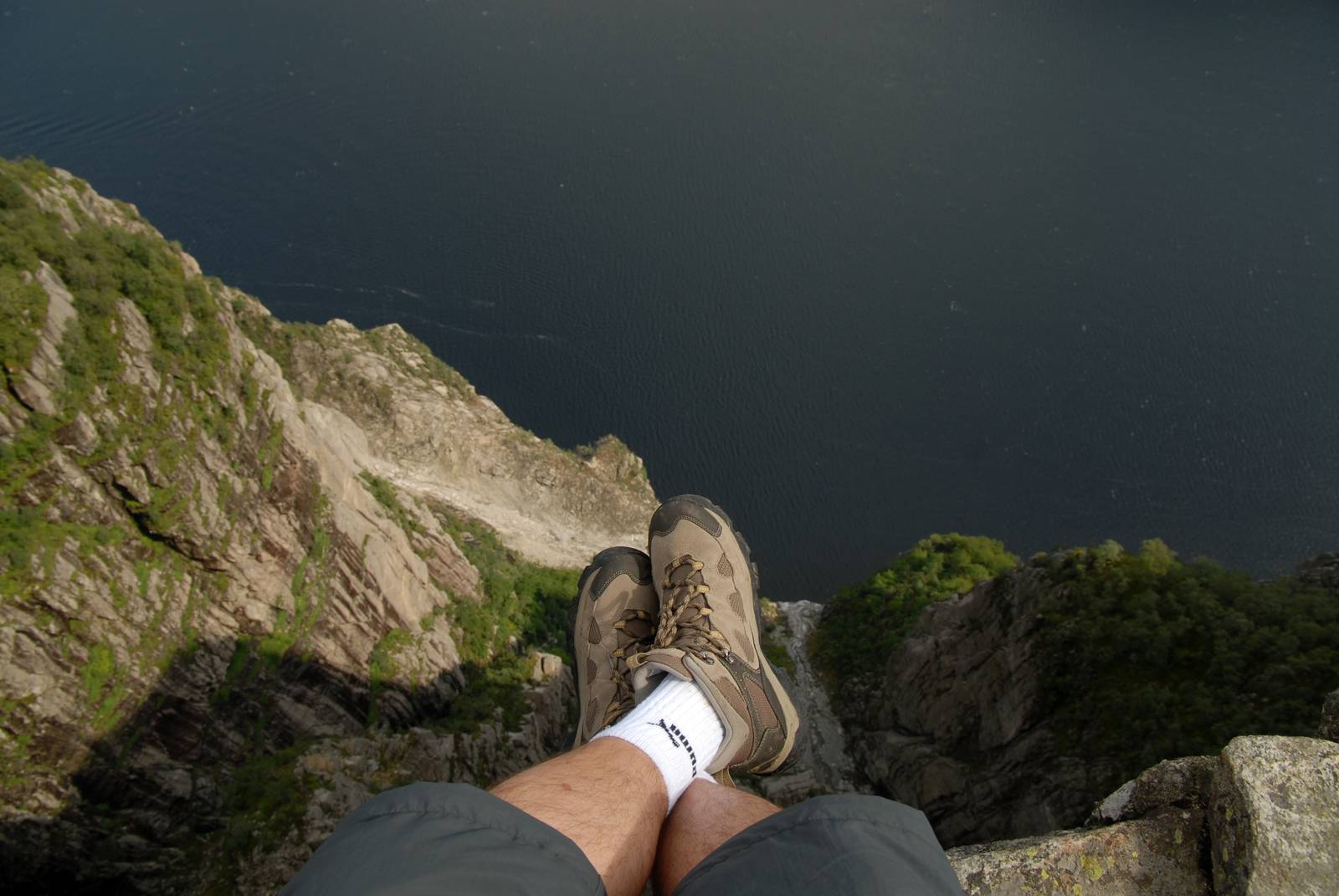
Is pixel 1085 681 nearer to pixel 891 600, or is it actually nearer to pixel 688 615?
pixel 891 600

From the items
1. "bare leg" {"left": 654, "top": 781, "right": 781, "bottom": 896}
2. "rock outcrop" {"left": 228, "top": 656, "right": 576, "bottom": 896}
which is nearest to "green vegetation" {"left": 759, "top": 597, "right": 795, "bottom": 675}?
"rock outcrop" {"left": 228, "top": 656, "right": 576, "bottom": 896}

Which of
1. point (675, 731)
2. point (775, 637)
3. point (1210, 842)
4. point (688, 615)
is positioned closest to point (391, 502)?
point (688, 615)

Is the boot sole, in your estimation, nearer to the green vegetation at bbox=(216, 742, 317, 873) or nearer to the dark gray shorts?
the dark gray shorts

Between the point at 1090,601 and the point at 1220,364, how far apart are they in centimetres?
3300

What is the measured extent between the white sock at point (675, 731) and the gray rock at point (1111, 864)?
1.78m

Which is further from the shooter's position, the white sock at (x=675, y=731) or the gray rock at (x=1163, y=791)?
the white sock at (x=675, y=731)

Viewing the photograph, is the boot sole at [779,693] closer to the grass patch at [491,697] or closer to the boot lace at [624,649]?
the boot lace at [624,649]

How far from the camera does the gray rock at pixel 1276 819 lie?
328cm

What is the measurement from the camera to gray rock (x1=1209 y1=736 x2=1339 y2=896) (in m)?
3.28

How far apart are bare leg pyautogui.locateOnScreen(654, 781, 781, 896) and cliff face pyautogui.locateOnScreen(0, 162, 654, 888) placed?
29.5ft

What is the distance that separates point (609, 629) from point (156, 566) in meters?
7.90

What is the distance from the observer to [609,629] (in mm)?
7461

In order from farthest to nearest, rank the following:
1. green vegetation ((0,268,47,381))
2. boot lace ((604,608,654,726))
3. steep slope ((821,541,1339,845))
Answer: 1. steep slope ((821,541,1339,845))
2. green vegetation ((0,268,47,381))
3. boot lace ((604,608,654,726))

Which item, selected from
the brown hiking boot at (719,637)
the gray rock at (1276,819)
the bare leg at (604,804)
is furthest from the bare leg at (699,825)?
the gray rock at (1276,819)
